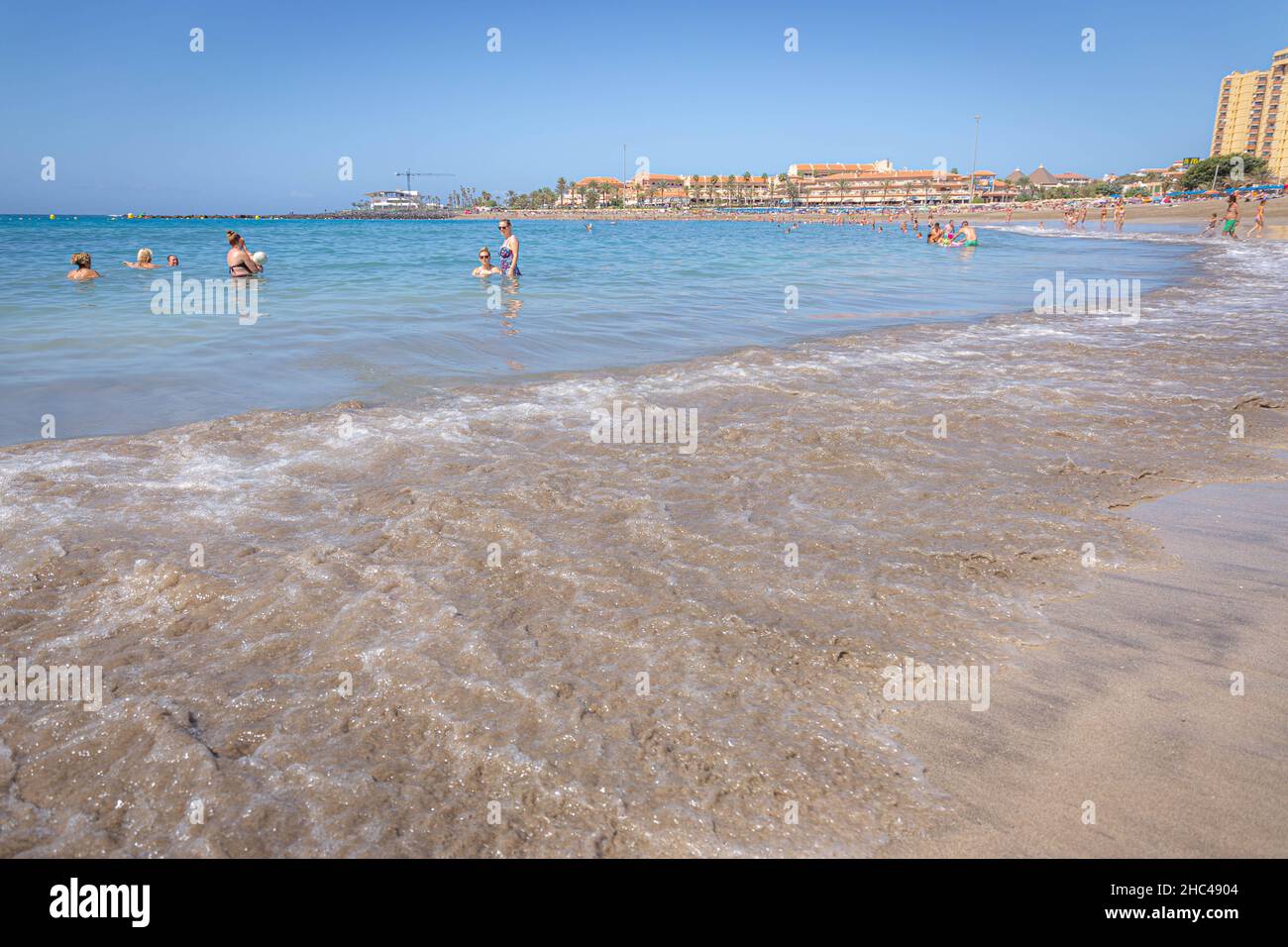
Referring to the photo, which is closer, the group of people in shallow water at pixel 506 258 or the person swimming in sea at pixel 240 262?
the group of people in shallow water at pixel 506 258

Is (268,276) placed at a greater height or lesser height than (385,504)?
greater

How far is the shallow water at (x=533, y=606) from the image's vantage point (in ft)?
7.91

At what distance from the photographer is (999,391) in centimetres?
788

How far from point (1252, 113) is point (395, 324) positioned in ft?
676

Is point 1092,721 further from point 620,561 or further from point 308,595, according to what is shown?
point 308,595

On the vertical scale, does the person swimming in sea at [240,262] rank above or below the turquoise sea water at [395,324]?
above

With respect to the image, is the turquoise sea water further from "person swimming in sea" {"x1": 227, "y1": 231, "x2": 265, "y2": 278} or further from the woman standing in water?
"person swimming in sea" {"x1": 227, "y1": 231, "x2": 265, "y2": 278}

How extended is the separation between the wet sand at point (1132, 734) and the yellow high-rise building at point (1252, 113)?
17818 centimetres

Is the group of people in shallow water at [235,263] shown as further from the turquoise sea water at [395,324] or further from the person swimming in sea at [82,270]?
the turquoise sea water at [395,324]

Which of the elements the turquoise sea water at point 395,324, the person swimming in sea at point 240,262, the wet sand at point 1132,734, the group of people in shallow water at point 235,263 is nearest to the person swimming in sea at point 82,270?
the group of people in shallow water at point 235,263

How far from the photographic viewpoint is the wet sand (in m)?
2.27
